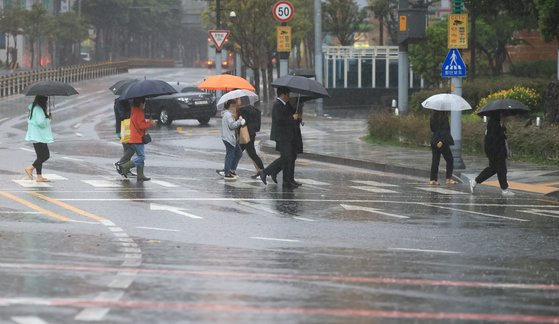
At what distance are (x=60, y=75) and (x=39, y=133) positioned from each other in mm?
64350

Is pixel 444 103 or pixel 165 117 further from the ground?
pixel 444 103

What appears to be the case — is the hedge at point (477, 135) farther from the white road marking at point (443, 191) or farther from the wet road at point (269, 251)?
the white road marking at point (443, 191)

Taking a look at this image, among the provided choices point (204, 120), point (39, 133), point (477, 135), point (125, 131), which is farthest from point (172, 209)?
point (204, 120)

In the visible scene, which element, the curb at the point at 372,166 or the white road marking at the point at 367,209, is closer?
the white road marking at the point at 367,209

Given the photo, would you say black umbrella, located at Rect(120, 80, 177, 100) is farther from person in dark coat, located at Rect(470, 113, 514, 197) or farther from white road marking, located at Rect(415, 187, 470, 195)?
person in dark coat, located at Rect(470, 113, 514, 197)

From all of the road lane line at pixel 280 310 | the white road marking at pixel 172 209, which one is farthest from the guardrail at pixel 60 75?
the road lane line at pixel 280 310

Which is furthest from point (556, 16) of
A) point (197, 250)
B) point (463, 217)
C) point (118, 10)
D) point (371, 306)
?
point (118, 10)

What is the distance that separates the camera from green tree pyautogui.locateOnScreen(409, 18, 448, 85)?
57562 mm

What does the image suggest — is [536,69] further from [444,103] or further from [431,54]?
[444,103]

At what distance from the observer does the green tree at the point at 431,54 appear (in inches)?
2266

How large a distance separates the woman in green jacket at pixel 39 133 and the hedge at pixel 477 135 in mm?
10706

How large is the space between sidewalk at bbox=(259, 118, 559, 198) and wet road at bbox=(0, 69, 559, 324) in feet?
3.89

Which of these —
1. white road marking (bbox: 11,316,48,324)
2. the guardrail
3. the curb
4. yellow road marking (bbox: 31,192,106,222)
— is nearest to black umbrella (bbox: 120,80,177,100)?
yellow road marking (bbox: 31,192,106,222)

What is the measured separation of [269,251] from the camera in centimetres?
1387
